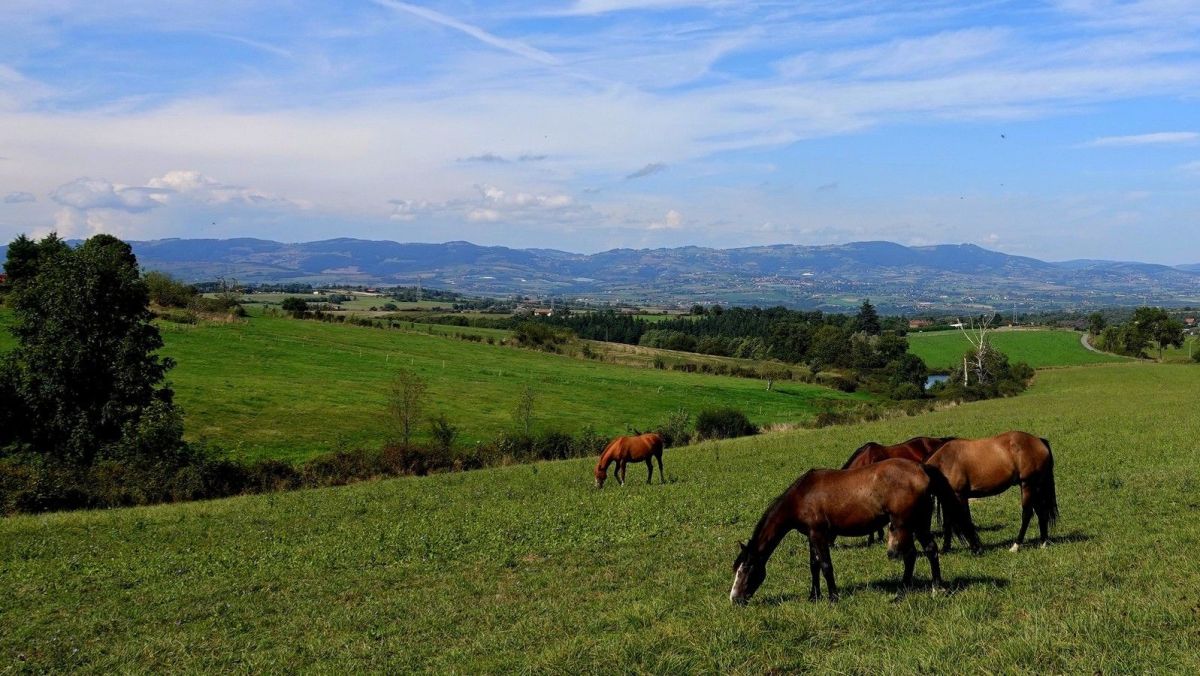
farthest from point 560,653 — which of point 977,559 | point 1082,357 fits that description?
point 1082,357

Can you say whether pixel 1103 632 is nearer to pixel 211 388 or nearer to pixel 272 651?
pixel 272 651

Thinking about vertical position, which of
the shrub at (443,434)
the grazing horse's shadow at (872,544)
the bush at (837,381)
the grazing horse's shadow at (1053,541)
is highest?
the grazing horse's shadow at (1053,541)

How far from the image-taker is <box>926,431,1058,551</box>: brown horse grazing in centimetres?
1316

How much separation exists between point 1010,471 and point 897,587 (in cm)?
391

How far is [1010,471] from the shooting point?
43.2ft

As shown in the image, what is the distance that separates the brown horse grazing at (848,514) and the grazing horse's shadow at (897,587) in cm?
17

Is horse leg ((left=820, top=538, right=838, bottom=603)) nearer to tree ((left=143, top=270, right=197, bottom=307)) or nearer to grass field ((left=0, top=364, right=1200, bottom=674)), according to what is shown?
grass field ((left=0, top=364, right=1200, bottom=674))

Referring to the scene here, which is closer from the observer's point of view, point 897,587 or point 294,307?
point 897,587

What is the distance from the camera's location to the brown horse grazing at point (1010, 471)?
13.2 meters

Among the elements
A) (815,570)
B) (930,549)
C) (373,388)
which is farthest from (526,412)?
(930,549)

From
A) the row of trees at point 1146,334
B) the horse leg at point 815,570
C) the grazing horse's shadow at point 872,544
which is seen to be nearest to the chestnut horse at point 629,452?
the grazing horse's shadow at point 872,544

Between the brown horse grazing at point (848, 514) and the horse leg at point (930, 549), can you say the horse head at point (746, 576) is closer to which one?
the brown horse grazing at point (848, 514)

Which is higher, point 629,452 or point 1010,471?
point 1010,471

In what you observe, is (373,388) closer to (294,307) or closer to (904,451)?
(904,451)
